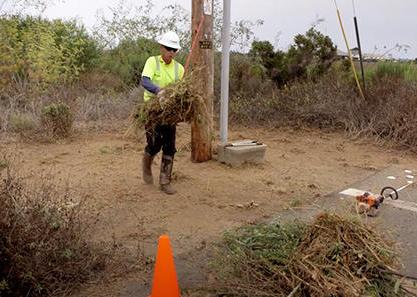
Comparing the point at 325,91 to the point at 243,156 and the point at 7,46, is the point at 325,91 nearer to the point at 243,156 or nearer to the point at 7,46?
the point at 243,156

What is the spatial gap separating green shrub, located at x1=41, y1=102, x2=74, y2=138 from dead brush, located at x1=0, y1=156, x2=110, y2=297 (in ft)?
16.5

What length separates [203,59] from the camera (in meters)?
7.34

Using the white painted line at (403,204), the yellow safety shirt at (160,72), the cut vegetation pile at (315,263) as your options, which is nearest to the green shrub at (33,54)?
the yellow safety shirt at (160,72)

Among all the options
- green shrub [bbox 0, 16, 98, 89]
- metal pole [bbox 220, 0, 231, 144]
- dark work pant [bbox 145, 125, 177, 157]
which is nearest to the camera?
dark work pant [bbox 145, 125, 177, 157]

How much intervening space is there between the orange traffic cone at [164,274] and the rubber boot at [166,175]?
277 centimetres

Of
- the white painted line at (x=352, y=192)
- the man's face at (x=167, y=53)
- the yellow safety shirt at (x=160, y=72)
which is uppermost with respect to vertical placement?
Result: the man's face at (x=167, y=53)

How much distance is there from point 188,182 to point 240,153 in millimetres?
1047

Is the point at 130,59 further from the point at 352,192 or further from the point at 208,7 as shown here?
the point at 352,192

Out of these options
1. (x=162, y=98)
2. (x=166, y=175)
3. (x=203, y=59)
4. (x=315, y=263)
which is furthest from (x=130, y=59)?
(x=315, y=263)

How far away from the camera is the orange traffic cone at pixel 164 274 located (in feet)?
11.9

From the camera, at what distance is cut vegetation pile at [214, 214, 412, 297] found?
325 centimetres

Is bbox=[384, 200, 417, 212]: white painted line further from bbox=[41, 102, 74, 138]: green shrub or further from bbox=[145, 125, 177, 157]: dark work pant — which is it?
bbox=[41, 102, 74, 138]: green shrub

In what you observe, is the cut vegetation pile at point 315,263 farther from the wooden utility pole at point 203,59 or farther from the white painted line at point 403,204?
the wooden utility pole at point 203,59

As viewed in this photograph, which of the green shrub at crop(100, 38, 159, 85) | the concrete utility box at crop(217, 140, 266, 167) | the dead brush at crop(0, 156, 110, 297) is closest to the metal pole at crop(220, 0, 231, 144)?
the concrete utility box at crop(217, 140, 266, 167)
